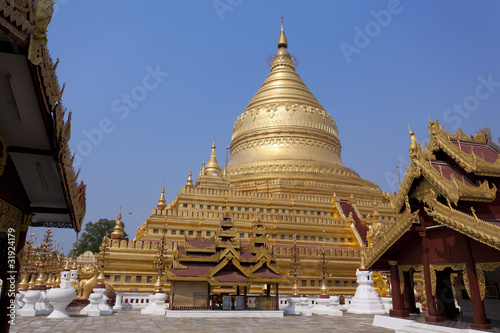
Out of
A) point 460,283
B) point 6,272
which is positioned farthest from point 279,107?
point 6,272

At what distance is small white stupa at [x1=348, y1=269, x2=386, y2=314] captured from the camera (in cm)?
1812

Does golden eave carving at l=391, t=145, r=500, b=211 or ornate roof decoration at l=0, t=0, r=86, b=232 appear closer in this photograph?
ornate roof decoration at l=0, t=0, r=86, b=232

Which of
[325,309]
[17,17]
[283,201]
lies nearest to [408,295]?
[325,309]

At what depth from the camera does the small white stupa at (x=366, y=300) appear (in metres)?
18.1

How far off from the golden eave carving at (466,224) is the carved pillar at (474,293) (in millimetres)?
699

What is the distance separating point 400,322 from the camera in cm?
1084

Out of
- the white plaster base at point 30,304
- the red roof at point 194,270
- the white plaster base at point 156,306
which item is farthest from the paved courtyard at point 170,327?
the white plaster base at point 156,306

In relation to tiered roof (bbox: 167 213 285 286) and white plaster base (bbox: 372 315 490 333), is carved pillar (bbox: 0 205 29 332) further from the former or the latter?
white plaster base (bbox: 372 315 490 333)

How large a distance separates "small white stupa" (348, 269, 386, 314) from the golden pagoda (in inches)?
115

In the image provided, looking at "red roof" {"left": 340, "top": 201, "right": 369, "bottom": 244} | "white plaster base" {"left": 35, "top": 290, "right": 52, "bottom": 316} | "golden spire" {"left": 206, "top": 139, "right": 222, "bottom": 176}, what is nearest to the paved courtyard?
"white plaster base" {"left": 35, "top": 290, "right": 52, "bottom": 316}

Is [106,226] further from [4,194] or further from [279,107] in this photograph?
[4,194]

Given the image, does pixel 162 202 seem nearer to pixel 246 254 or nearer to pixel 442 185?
pixel 246 254

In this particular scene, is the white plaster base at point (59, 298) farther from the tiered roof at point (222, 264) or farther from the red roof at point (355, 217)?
the red roof at point (355, 217)

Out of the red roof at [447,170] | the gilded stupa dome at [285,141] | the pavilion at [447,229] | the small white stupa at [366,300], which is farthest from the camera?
the gilded stupa dome at [285,141]
